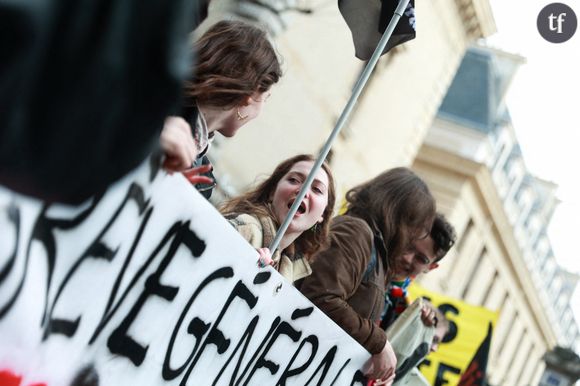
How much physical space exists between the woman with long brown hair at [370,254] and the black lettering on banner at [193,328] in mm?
1102

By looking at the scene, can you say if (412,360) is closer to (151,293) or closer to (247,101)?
(247,101)

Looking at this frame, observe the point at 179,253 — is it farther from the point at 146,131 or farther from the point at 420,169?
the point at 420,169

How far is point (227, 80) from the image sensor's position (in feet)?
10.3

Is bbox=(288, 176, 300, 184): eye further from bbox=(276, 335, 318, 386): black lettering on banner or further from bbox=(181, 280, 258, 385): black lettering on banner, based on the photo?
bbox=(181, 280, 258, 385): black lettering on banner

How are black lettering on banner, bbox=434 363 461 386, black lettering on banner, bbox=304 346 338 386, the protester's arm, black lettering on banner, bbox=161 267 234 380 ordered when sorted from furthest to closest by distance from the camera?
black lettering on banner, bbox=434 363 461 386
black lettering on banner, bbox=304 346 338 386
black lettering on banner, bbox=161 267 234 380
the protester's arm

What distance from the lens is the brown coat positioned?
4125 mm

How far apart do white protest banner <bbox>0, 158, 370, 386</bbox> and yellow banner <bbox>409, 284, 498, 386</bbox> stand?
458cm

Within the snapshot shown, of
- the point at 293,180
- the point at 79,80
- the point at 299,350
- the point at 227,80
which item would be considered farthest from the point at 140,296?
the point at 79,80

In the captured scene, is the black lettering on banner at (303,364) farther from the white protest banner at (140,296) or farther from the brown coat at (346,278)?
the brown coat at (346,278)

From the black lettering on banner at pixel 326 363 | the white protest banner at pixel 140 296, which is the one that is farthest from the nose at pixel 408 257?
the white protest banner at pixel 140 296

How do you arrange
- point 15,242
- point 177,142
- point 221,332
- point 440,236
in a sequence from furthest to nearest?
point 440,236 < point 221,332 < point 177,142 < point 15,242

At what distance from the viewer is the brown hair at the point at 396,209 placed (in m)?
4.62

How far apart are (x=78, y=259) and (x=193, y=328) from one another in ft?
2.15

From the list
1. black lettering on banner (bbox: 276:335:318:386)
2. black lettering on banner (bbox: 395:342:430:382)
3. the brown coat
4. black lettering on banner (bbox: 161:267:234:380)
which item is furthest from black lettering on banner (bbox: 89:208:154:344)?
black lettering on banner (bbox: 395:342:430:382)
